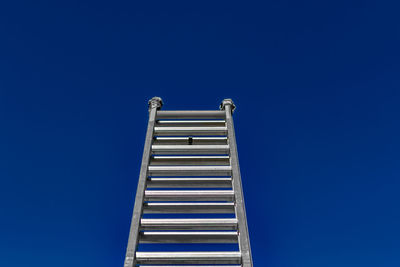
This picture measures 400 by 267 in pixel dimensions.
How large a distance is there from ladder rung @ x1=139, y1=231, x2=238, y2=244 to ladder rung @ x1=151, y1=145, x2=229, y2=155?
2.08 meters

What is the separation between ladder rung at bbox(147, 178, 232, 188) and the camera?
636 cm

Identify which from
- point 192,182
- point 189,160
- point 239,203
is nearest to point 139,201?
point 192,182

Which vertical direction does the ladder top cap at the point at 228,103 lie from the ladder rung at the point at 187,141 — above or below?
above

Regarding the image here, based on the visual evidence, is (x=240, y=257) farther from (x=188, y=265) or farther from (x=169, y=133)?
(x=169, y=133)

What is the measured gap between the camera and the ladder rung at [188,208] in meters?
5.77

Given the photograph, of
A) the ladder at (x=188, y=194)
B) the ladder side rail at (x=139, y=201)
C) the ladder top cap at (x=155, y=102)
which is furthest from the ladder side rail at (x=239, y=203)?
the ladder top cap at (x=155, y=102)

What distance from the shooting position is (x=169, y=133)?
7617 mm

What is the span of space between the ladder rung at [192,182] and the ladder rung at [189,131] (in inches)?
61.0

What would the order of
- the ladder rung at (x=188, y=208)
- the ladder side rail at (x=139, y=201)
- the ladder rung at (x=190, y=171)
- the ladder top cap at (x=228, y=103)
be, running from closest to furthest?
the ladder side rail at (x=139, y=201)
the ladder rung at (x=188, y=208)
the ladder rung at (x=190, y=171)
the ladder top cap at (x=228, y=103)

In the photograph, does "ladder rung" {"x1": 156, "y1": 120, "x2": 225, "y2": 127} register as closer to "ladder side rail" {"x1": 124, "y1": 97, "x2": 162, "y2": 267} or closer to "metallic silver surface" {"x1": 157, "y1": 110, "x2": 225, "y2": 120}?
"metallic silver surface" {"x1": 157, "y1": 110, "x2": 225, "y2": 120}

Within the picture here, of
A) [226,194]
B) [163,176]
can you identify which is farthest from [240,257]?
[163,176]

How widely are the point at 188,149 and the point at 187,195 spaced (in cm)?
140

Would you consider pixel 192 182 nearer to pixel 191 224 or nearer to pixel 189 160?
pixel 189 160

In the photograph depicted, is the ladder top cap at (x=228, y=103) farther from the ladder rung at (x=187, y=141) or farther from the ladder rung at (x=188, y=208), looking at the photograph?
the ladder rung at (x=188, y=208)
